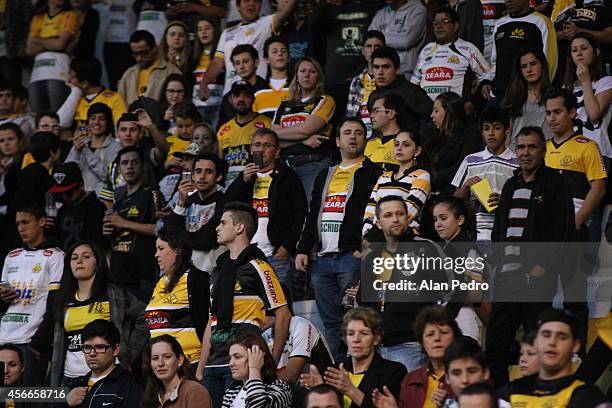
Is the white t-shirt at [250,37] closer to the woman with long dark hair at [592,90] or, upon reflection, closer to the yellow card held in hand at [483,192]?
the woman with long dark hair at [592,90]

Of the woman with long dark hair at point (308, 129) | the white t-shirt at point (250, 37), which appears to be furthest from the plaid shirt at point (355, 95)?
the white t-shirt at point (250, 37)

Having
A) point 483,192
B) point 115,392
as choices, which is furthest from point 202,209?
point 483,192

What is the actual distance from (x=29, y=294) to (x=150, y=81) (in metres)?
3.83

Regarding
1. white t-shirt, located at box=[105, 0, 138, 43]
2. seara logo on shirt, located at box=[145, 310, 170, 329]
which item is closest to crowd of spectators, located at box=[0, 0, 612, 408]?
seara logo on shirt, located at box=[145, 310, 170, 329]

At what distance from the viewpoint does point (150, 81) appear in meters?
14.4

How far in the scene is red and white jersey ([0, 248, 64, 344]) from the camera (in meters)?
11.1

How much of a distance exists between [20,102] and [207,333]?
6.42m

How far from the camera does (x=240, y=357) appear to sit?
28.2 ft

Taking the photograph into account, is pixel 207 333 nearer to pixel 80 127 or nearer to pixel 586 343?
pixel 586 343

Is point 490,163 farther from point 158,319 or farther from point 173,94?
point 173,94

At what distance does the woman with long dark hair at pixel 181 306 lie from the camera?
9625mm

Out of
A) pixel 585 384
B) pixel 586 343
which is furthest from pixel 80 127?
pixel 585 384

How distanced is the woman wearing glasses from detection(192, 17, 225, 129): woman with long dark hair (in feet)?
12.7

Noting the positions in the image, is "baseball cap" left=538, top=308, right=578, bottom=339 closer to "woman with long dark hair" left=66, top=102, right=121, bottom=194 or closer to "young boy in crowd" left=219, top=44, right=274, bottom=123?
"young boy in crowd" left=219, top=44, right=274, bottom=123
